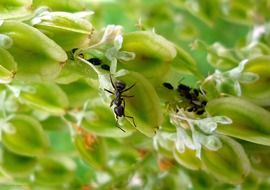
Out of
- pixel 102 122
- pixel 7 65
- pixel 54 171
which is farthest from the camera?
pixel 54 171

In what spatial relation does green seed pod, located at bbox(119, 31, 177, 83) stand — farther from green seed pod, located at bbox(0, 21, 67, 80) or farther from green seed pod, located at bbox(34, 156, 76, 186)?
green seed pod, located at bbox(34, 156, 76, 186)

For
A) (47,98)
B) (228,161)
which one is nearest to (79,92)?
(47,98)

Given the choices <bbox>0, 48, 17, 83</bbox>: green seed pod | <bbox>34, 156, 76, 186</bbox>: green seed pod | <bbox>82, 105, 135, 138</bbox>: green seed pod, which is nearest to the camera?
<bbox>0, 48, 17, 83</bbox>: green seed pod

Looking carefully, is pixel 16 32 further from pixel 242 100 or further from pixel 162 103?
pixel 242 100

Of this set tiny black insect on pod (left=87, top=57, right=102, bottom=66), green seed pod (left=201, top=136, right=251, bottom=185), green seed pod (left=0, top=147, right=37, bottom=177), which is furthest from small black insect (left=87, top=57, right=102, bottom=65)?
green seed pod (left=0, top=147, right=37, bottom=177)

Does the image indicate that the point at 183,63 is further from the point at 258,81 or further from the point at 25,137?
the point at 25,137

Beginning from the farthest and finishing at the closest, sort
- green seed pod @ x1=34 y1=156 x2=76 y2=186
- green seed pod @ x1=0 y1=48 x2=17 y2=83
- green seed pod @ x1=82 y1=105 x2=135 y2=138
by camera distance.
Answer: green seed pod @ x1=34 y1=156 x2=76 y2=186 < green seed pod @ x1=82 y1=105 x2=135 y2=138 < green seed pod @ x1=0 y1=48 x2=17 y2=83
